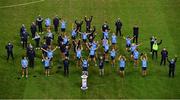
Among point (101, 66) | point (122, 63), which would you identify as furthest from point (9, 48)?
point (122, 63)

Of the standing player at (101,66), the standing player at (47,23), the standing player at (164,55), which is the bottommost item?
the standing player at (101,66)

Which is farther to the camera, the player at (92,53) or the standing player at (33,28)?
the standing player at (33,28)

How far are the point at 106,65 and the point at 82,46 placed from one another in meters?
3.42

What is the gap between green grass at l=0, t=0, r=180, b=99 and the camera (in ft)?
133

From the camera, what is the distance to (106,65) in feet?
146

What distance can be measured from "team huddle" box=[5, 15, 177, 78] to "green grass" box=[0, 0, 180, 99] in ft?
2.22

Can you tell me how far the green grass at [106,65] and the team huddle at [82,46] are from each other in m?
0.68

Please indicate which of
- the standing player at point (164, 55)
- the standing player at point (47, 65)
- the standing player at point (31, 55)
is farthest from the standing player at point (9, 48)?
the standing player at point (164, 55)

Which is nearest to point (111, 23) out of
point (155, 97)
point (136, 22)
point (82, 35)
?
point (136, 22)

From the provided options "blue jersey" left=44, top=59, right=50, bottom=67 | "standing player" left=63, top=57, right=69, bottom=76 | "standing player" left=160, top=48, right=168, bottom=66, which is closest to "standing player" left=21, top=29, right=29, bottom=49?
"blue jersey" left=44, top=59, right=50, bottom=67

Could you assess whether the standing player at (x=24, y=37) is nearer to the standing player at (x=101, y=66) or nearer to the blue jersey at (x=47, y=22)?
the blue jersey at (x=47, y=22)

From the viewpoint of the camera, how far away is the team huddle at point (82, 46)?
42562mm

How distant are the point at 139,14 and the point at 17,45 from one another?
13.6 metres

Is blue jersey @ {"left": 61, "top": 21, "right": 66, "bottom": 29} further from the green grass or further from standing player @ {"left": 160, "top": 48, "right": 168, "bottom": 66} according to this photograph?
standing player @ {"left": 160, "top": 48, "right": 168, "bottom": 66}
